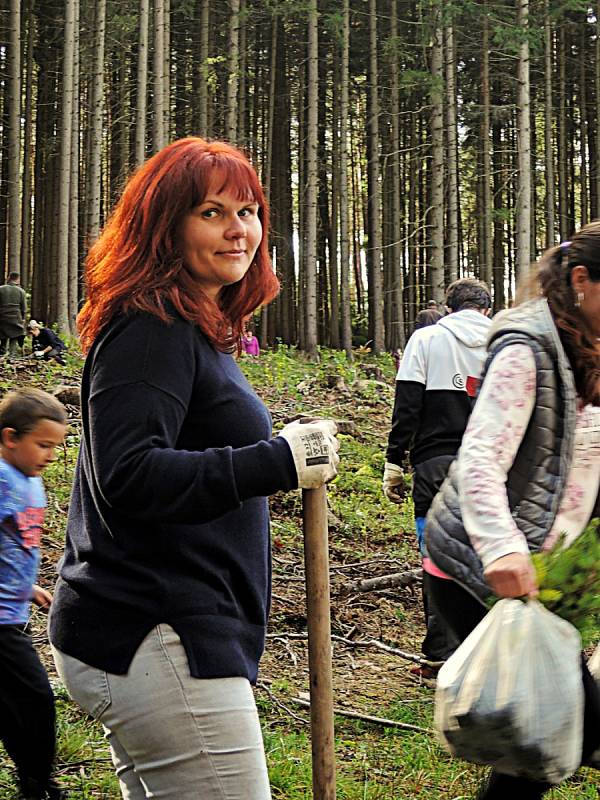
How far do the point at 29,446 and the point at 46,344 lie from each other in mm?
13704

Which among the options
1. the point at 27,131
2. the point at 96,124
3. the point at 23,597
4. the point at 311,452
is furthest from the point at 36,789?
the point at 27,131

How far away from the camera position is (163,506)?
2.07 metres

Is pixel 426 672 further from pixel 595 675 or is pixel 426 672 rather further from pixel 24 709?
pixel 595 675

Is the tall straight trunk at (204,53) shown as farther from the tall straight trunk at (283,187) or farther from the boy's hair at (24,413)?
the boy's hair at (24,413)

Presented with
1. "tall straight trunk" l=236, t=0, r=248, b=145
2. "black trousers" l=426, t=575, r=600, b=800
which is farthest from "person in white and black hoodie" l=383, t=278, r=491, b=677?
"tall straight trunk" l=236, t=0, r=248, b=145

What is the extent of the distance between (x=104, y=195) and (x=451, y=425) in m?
30.8

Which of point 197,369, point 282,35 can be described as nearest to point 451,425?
point 197,369

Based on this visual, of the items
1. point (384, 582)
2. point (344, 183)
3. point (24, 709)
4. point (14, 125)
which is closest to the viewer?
point (24, 709)

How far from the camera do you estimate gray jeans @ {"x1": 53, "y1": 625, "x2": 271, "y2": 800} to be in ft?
6.80

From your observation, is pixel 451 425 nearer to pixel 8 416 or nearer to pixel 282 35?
pixel 8 416

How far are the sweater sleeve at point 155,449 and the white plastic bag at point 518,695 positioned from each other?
0.77 meters

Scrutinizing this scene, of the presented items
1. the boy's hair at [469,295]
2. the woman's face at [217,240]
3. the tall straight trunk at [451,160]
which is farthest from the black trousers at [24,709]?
the tall straight trunk at [451,160]

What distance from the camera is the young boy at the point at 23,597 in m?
3.85

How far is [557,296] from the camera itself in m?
2.95
